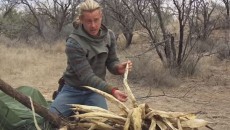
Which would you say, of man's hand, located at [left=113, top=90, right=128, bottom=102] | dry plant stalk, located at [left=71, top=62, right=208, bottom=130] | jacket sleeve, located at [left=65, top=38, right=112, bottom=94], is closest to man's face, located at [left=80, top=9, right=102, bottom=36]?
jacket sleeve, located at [left=65, top=38, right=112, bottom=94]

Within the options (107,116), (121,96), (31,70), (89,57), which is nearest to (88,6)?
(89,57)

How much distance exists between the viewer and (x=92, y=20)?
119 inches

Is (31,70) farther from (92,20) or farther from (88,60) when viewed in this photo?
(92,20)

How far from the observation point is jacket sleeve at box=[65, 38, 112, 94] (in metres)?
2.99

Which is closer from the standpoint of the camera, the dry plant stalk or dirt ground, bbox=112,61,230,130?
the dry plant stalk

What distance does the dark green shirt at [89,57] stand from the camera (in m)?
3.04

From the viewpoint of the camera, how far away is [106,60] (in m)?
3.39

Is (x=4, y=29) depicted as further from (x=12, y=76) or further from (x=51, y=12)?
(x=12, y=76)

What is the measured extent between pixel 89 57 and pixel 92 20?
0.96 ft

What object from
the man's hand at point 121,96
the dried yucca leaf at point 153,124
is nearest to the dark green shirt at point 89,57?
the man's hand at point 121,96

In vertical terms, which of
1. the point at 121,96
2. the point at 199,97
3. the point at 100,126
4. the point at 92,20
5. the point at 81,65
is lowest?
the point at 199,97

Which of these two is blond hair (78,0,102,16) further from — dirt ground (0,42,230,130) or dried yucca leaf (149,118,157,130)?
dirt ground (0,42,230,130)

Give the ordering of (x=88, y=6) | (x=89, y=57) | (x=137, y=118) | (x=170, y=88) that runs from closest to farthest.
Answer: (x=137, y=118) < (x=88, y=6) < (x=89, y=57) < (x=170, y=88)

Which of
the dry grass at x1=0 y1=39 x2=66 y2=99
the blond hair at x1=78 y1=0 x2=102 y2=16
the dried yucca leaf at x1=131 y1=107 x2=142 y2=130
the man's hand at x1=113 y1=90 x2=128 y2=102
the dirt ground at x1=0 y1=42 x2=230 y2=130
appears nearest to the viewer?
the dried yucca leaf at x1=131 y1=107 x2=142 y2=130
